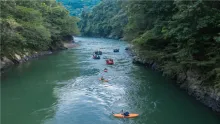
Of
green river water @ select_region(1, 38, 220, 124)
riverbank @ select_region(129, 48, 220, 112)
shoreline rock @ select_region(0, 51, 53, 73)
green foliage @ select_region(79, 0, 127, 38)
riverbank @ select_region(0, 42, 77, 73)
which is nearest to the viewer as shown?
green river water @ select_region(1, 38, 220, 124)

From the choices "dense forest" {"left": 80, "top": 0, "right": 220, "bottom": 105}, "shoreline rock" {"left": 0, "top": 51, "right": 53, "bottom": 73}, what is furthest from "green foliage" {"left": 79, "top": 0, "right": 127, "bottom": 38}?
"dense forest" {"left": 80, "top": 0, "right": 220, "bottom": 105}

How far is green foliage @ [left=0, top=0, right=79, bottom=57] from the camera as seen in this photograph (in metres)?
26.4

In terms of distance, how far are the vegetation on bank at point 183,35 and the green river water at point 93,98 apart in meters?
2.11

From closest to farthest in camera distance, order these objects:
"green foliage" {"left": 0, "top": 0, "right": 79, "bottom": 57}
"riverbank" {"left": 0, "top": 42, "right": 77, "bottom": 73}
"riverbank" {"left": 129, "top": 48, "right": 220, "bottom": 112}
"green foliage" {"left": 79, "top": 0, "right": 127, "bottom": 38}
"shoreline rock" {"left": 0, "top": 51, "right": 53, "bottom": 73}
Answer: "riverbank" {"left": 129, "top": 48, "right": 220, "bottom": 112} < "green foliage" {"left": 0, "top": 0, "right": 79, "bottom": 57} < "shoreline rock" {"left": 0, "top": 51, "right": 53, "bottom": 73} < "riverbank" {"left": 0, "top": 42, "right": 77, "bottom": 73} < "green foliage" {"left": 79, "top": 0, "right": 127, "bottom": 38}

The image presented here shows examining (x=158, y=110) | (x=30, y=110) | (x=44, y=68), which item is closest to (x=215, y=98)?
(x=158, y=110)

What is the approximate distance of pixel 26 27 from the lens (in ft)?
108

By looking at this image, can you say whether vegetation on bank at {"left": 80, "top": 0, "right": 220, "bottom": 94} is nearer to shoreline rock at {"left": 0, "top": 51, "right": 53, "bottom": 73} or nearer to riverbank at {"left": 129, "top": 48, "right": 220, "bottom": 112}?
riverbank at {"left": 129, "top": 48, "right": 220, "bottom": 112}

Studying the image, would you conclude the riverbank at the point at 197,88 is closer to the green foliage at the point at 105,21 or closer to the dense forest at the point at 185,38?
the dense forest at the point at 185,38

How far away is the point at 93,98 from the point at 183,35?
8.30 m

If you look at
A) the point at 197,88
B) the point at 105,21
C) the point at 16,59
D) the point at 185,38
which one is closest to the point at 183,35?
the point at 185,38

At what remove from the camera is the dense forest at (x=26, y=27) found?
26453 mm

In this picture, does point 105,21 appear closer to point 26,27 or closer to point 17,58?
point 17,58

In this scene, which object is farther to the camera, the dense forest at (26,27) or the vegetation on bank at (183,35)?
the dense forest at (26,27)

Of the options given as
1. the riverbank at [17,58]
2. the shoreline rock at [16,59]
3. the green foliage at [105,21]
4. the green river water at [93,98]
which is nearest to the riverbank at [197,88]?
the green river water at [93,98]
